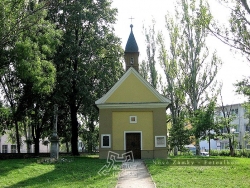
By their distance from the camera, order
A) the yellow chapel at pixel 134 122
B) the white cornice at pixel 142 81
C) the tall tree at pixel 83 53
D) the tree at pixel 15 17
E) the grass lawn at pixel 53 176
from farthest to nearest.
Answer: the tall tree at pixel 83 53 → the white cornice at pixel 142 81 → the yellow chapel at pixel 134 122 → the tree at pixel 15 17 → the grass lawn at pixel 53 176

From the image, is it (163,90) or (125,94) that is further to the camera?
(163,90)

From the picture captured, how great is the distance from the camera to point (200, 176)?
47.3ft

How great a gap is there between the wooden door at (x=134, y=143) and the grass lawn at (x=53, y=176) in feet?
20.3

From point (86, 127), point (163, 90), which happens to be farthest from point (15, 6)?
point (163, 90)

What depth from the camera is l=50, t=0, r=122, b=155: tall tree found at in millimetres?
27297

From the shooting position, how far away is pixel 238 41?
45.7 ft

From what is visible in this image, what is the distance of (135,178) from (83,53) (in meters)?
15.8

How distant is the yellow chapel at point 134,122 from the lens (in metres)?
23.7

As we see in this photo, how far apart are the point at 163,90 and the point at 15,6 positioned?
24.9 m

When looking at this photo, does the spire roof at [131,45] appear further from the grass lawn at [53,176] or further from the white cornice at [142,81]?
the grass lawn at [53,176]

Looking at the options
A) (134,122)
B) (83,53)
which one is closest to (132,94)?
(134,122)

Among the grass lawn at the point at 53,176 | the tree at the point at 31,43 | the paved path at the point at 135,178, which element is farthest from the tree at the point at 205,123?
the tree at the point at 31,43

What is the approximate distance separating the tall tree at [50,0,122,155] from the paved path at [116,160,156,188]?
11.4 metres

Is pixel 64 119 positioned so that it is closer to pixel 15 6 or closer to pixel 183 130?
pixel 183 130
